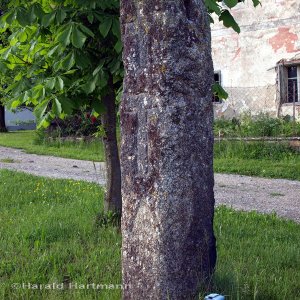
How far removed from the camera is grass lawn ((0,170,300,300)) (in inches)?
135

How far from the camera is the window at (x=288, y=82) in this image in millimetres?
14398

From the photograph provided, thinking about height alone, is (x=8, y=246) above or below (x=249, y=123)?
below

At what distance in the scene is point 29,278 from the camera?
3.82 meters

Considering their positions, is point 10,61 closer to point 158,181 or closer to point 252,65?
point 158,181

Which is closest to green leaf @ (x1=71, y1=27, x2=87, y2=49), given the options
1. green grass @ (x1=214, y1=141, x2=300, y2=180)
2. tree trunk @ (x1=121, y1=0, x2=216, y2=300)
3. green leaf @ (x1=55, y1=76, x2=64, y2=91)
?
green leaf @ (x1=55, y1=76, x2=64, y2=91)

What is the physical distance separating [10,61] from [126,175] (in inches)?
96.4

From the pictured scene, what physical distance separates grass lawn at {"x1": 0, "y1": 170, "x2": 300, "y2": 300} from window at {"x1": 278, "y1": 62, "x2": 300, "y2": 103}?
29.1 feet

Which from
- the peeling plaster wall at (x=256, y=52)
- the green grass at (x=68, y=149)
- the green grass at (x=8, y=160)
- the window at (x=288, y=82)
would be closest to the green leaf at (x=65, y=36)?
the green grass at (x=68, y=149)

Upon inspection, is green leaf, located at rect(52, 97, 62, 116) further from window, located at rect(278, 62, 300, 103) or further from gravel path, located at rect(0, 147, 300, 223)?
window, located at rect(278, 62, 300, 103)

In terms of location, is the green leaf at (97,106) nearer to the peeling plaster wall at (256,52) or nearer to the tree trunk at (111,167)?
the tree trunk at (111,167)

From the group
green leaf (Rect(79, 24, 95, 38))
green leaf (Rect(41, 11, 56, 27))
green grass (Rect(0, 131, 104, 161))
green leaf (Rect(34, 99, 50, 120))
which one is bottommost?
green grass (Rect(0, 131, 104, 161))

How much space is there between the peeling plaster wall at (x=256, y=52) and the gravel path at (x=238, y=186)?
17.4 feet

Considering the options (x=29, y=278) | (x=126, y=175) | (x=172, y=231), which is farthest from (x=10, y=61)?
(x=172, y=231)

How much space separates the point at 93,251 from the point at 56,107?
1.23 metres
